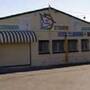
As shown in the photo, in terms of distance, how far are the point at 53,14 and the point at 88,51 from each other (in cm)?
586

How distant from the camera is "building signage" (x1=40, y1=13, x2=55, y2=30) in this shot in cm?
3050

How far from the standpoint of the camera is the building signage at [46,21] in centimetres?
3050

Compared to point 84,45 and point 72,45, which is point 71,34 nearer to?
point 72,45

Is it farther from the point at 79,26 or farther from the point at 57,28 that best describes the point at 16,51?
the point at 79,26

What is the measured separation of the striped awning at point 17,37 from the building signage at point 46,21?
1.89 meters

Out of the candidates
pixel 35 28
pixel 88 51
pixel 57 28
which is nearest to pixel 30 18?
pixel 35 28

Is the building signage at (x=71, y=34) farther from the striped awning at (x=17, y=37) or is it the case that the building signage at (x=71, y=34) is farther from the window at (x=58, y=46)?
the striped awning at (x=17, y=37)

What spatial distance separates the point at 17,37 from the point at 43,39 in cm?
351

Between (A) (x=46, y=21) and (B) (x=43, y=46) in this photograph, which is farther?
(A) (x=46, y=21)

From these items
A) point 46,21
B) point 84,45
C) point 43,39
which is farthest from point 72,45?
point 46,21

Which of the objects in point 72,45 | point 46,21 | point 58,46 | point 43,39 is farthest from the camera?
point 72,45

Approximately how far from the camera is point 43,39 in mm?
30375

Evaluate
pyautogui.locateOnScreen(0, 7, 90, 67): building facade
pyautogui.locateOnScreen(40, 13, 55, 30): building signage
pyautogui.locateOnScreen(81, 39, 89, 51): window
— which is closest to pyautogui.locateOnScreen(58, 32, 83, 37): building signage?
pyautogui.locateOnScreen(0, 7, 90, 67): building facade

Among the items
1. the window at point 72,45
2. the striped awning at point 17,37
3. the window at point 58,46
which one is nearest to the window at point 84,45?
the window at point 72,45
